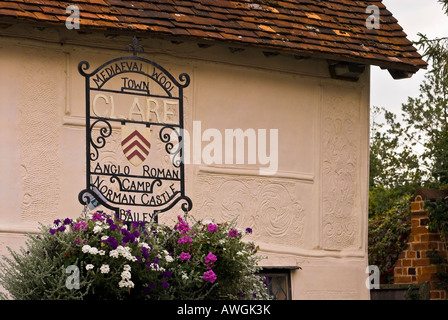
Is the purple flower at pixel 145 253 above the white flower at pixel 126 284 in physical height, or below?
above

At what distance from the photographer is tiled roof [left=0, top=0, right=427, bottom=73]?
10.1 meters

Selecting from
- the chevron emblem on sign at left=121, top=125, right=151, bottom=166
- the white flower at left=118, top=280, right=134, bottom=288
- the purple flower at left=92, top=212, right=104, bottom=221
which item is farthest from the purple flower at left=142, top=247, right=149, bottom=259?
the chevron emblem on sign at left=121, top=125, right=151, bottom=166

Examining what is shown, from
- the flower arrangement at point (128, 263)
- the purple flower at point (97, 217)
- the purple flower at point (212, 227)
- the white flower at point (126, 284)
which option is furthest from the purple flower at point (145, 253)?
the purple flower at point (212, 227)

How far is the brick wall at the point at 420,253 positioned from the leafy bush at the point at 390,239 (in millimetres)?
447

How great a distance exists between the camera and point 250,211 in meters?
11.3

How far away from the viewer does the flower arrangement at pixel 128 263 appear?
7070 mm

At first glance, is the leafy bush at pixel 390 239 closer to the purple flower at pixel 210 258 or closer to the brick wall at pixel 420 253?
the brick wall at pixel 420 253

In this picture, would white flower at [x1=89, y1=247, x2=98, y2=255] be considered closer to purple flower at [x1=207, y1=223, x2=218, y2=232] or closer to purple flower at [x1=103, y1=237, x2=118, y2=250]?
purple flower at [x1=103, y1=237, x2=118, y2=250]

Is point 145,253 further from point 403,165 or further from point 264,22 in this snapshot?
point 403,165

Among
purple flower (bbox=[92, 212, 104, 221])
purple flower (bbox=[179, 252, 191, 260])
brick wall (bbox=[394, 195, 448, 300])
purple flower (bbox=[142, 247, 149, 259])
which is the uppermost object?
purple flower (bbox=[92, 212, 104, 221])

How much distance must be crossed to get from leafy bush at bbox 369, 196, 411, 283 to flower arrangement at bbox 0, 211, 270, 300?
657 cm

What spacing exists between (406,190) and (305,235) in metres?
9.06

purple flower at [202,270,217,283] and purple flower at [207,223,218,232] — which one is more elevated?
purple flower at [207,223,218,232]
